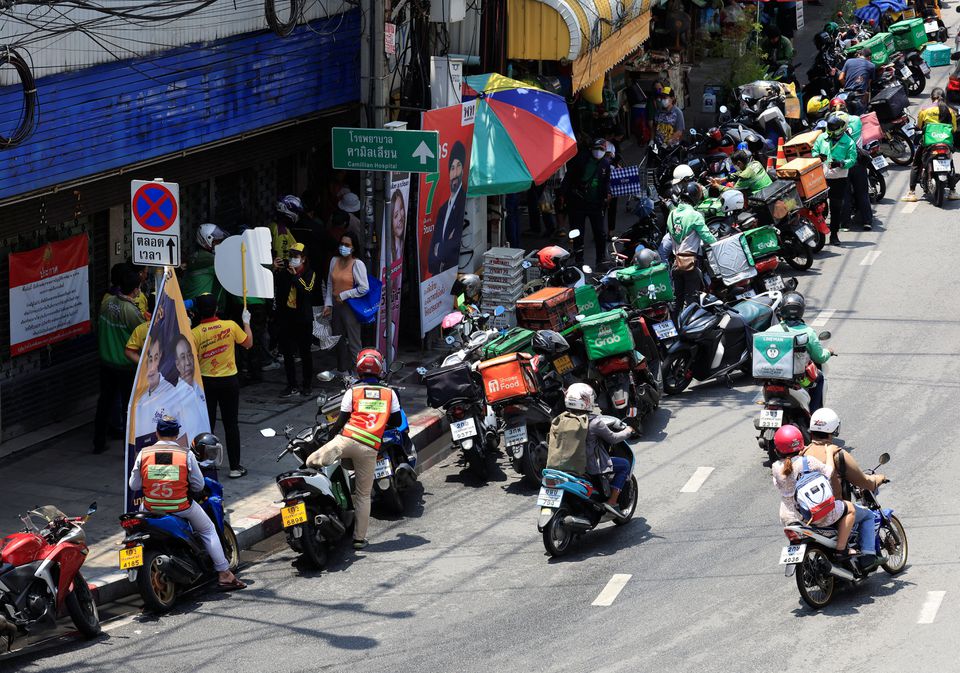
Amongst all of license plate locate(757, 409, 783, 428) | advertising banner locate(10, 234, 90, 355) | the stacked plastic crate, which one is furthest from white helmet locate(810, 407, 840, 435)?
advertising banner locate(10, 234, 90, 355)

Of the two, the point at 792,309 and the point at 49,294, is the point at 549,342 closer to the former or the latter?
the point at 792,309

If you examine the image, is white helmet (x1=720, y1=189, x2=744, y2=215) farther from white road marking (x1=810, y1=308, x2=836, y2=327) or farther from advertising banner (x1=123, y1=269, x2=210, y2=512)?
advertising banner (x1=123, y1=269, x2=210, y2=512)

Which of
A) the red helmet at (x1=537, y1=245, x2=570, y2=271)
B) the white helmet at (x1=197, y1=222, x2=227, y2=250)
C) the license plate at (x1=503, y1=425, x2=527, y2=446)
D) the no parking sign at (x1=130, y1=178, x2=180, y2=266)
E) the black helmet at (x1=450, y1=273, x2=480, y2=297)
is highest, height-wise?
the no parking sign at (x1=130, y1=178, x2=180, y2=266)

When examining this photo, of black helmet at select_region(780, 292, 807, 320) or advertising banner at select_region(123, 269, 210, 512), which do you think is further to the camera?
black helmet at select_region(780, 292, 807, 320)

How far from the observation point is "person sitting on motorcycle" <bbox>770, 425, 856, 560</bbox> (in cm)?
1137

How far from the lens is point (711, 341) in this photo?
1692cm

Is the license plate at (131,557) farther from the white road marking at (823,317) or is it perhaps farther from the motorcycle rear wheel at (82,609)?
the white road marking at (823,317)

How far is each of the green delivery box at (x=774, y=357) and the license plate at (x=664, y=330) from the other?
188cm

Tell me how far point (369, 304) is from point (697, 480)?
4.39 metres

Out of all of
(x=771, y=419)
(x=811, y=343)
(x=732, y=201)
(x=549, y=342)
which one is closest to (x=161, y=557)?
(x=549, y=342)

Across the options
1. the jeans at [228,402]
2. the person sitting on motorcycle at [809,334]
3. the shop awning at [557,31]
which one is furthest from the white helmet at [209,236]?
the person sitting on motorcycle at [809,334]

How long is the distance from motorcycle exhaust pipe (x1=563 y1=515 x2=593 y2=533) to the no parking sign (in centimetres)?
397

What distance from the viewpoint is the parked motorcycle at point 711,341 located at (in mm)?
16875

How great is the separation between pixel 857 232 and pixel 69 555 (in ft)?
51.8
